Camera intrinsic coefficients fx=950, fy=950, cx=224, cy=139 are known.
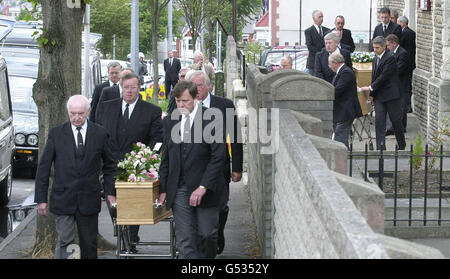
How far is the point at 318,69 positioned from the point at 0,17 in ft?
19.9

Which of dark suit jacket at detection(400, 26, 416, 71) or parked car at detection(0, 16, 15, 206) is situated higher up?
dark suit jacket at detection(400, 26, 416, 71)

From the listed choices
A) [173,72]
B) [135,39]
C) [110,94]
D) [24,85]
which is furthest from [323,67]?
[173,72]

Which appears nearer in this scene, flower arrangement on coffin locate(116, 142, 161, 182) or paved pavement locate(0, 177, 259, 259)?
flower arrangement on coffin locate(116, 142, 161, 182)

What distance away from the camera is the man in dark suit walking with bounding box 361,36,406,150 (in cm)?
1405

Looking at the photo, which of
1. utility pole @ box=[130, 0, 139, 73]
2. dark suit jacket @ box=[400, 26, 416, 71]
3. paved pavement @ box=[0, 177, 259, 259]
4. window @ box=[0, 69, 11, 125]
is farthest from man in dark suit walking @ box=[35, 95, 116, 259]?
utility pole @ box=[130, 0, 139, 73]

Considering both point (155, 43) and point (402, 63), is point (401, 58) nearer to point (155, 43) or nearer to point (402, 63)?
point (402, 63)

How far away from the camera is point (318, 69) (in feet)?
46.5

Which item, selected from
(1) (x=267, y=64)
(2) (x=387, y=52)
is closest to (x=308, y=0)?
(1) (x=267, y=64)

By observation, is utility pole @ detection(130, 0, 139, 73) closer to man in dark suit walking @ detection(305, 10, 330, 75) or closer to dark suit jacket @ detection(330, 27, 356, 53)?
man in dark suit walking @ detection(305, 10, 330, 75)

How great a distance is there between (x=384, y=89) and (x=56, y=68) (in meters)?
6.19

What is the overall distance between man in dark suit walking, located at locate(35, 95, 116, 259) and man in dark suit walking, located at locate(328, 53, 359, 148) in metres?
4.76

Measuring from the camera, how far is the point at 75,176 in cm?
807

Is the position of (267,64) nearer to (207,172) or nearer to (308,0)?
(207,172)

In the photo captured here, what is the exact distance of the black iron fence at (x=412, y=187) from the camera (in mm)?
9953
